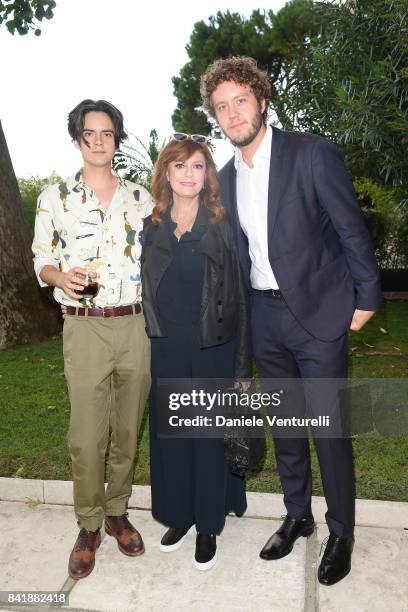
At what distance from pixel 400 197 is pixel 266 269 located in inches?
166

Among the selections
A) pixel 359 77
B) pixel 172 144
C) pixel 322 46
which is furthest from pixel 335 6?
pixel 172 144

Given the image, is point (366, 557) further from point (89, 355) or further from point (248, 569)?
point (89, 355)

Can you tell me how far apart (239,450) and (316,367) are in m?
0.68

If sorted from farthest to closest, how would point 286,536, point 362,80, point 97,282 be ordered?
point 362,80 < point 286,536 < point 97,282

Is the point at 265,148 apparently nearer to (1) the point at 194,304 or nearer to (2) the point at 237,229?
(2) the point at 237,229

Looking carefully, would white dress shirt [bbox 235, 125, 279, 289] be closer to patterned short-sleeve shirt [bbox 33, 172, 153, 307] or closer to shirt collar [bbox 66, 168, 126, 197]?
patterned short-sleeve shirt [bbox 33, 172, 153, 307]

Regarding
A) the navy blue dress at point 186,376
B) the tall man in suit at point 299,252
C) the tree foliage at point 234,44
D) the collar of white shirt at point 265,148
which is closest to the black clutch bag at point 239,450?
the navy blue dress at point 186,376

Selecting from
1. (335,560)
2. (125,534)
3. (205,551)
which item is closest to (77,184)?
(125,534)

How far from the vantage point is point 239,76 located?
11.7 ft

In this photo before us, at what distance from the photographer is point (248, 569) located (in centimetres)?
364

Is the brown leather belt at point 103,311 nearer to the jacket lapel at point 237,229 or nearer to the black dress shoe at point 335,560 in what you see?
the jacket lapel at point 237,229

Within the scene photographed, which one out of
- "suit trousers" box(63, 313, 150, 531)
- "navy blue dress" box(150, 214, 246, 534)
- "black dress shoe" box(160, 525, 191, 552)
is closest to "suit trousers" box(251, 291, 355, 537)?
"navy blue dress" box(150, 214, 246, 534)

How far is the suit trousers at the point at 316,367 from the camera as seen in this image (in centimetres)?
352

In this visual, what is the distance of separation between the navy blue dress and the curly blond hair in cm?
84
